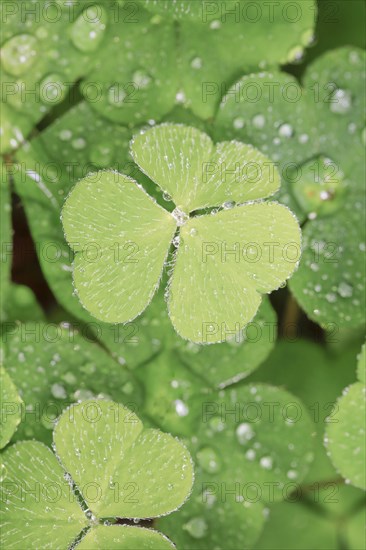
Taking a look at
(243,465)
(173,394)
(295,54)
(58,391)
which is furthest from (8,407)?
(295,54)

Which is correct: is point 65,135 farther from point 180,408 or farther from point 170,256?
point 180,408

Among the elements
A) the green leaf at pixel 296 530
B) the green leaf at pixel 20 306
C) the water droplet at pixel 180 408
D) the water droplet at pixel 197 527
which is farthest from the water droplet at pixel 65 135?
the green leaf at pixel 296 530

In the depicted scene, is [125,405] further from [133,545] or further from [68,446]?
[133,545]

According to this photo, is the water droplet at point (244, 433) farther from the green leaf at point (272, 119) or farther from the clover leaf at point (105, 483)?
the green leaf at point (272, 119)

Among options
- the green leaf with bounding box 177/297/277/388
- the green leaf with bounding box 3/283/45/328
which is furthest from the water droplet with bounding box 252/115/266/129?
the green leaf with bounding box 3/283/45/328

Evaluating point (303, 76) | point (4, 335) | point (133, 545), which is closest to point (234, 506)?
point (133, 545)

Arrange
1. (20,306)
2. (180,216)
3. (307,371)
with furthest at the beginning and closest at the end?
1. (307,371)
2. (20,306)
3. (180,216)
